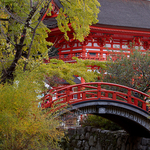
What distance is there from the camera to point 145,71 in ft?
36.0

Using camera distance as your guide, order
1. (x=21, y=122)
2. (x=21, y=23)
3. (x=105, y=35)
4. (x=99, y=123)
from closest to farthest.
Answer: (x=21, y=122) → (x=21, y=23) → (x=99, y=123) → (x=105, y=35)

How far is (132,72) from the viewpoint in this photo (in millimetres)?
11000

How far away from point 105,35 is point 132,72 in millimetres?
6124

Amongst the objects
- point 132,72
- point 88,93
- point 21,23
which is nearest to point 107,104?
point 88,93

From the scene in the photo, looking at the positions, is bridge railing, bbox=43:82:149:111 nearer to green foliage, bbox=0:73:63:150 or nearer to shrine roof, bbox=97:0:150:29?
green foliage, bbox=0:73:63:150

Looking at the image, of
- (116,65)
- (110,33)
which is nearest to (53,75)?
(116,65)

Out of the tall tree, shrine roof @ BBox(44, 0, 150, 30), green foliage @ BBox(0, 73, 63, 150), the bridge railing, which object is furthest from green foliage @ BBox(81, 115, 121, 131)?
green foliage @ BBox(0, 73, 63, 150)

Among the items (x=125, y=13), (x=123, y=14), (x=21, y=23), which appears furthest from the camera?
(x=125, y=13)

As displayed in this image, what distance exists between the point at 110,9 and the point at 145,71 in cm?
969

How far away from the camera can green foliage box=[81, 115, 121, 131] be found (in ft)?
40.8

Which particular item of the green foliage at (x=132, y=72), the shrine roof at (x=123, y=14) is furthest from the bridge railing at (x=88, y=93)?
the shrine roof at (x=123, y=14)

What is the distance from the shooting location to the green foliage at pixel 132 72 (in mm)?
10891

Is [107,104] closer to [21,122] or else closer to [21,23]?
[21,23]

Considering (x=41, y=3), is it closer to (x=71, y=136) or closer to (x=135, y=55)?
(x=135, y=55)
